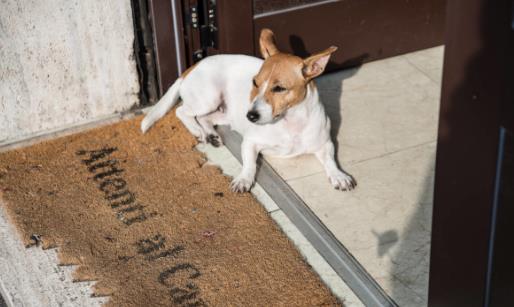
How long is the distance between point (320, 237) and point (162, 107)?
1.19 m

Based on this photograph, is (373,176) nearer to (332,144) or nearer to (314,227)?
(332,144)

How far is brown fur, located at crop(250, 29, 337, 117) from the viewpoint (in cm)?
327

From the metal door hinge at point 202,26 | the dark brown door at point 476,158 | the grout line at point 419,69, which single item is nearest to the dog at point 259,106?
the metal door hinge at point 202,26

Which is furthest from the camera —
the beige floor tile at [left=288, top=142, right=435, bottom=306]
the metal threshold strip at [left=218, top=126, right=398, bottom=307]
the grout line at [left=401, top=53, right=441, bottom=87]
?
the grout line at [left=401, top=53, right=441, bottom=87]

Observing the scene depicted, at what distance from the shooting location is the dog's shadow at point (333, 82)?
13.2ft

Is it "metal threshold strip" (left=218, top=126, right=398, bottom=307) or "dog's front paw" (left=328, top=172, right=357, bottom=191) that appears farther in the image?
"dog's front paw" (left=328, top=172, right=357, bottom=191)

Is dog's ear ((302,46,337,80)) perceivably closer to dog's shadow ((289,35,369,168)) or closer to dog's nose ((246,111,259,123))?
dog's nose ((246,111,259,123))

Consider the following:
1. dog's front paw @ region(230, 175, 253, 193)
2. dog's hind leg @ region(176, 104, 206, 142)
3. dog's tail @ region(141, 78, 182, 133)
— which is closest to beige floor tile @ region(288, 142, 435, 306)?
dog's front paw @ region(230, 175, 253, 193)

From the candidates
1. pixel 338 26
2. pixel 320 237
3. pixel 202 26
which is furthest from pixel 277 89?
pixel 338 26

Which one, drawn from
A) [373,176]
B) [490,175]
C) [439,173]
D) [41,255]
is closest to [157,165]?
[41,255]

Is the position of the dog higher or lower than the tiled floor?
higher

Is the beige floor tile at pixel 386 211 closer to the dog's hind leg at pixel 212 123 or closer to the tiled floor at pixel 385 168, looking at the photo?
the tiled floor at pixel 385 168

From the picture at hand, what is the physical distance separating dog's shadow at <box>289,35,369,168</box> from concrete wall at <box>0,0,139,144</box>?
0.91 meters

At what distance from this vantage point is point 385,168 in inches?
143
